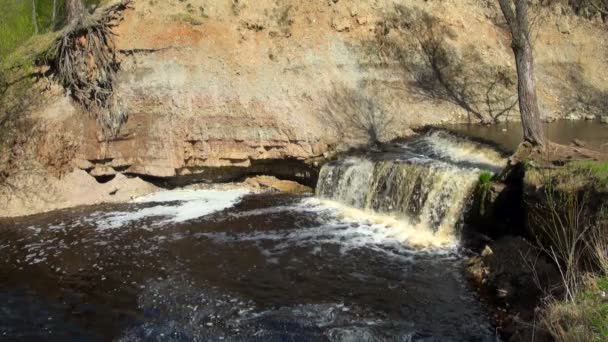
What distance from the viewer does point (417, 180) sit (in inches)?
537

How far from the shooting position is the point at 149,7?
18422 millimetres

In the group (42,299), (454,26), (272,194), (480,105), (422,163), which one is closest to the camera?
(42,299)

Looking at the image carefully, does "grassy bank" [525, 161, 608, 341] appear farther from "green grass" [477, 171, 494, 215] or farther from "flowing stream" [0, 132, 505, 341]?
"flowing stream" [0, 132, 505, 341]

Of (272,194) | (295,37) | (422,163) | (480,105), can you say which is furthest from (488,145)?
(295,37)

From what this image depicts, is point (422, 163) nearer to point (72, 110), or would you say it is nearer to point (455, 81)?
point (455, 81)

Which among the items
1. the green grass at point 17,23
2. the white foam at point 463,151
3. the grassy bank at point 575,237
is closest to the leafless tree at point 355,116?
the white foam at point 463,151

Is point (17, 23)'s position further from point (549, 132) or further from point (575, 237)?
point (575, 237)

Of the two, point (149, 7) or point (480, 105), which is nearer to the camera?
point (149, 7)

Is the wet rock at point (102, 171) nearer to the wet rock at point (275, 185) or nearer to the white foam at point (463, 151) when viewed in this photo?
the wet rock at point (275, 185)

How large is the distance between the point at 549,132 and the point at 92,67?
14515 millimetres

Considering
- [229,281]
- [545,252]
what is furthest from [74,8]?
[545,252]

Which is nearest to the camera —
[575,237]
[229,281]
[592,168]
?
[575,237]

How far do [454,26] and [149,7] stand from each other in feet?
38.7

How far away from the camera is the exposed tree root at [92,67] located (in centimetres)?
1672
